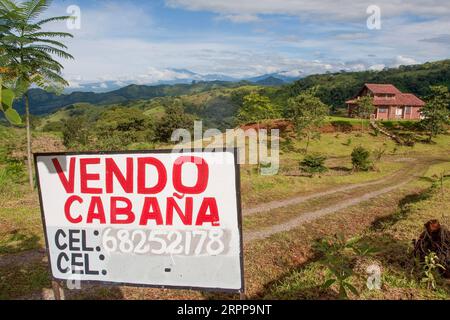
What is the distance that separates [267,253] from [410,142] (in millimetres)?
42700

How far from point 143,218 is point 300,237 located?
1054 centimetres

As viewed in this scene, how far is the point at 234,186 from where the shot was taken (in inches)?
148

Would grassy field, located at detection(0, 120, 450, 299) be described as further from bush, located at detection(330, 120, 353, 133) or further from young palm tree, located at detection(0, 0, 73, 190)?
bush, located at detection(330, 120, 353, 133)

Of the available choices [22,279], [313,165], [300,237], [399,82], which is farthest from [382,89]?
[22,279]

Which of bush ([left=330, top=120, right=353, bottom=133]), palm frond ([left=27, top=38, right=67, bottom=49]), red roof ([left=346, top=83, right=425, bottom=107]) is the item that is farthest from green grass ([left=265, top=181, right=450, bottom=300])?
red roof ([left=346, top=83, right=425, bottom=107])

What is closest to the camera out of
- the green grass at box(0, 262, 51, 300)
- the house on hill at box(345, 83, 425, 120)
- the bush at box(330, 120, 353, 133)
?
the green grass at box(0, 262, 51, 300)

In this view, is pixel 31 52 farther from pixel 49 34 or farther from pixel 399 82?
pixel 399 82

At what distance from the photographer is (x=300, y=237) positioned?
1367 cm

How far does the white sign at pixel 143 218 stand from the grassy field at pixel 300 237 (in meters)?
3.39

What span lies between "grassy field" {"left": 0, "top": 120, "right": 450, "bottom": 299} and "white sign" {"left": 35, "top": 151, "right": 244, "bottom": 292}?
11.1 ft

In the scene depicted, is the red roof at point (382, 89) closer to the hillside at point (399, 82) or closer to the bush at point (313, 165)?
the hillside at point (399, 82)

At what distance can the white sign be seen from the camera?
12.7 ft

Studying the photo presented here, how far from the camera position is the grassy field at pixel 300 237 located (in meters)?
8.14
